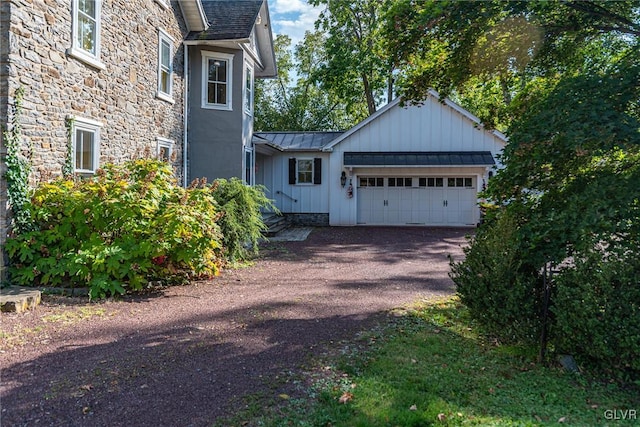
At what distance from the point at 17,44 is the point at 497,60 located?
7.07 metres

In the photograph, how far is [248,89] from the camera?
46.2ft

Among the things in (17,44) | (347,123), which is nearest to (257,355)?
(17,44)

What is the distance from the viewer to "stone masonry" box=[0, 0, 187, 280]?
6586 mm

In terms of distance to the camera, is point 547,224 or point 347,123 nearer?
point 547,224

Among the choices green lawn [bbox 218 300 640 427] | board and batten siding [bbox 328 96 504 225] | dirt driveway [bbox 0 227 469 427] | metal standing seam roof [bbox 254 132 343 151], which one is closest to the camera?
green lawn [bbox 218 300 640 427]

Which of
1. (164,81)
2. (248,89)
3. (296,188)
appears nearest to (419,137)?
(296,188)

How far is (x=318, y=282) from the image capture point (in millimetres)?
7699

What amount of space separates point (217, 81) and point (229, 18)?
2039 millimetres

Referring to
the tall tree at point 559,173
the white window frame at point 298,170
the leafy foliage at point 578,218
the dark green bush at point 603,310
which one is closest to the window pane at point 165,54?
the white window frame at point 298,170

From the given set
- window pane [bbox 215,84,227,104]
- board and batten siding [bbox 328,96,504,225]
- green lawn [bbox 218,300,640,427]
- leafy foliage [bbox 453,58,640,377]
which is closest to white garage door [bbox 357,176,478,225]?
board and batten siding [bbox 328,96,504,225]

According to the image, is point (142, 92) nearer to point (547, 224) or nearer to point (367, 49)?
point (547, 224)

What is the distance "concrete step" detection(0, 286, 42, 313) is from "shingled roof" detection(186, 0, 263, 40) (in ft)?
29.0

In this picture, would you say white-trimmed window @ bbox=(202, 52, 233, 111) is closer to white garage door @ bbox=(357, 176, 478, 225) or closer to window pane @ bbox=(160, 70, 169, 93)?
window pane @ bbox=(160, 70, 169, 93)

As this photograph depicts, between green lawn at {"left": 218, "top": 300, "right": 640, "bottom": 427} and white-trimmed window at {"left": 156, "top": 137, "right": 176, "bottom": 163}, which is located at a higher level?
white-trimmed window at {"left": 156, "top": 137, "right": 176, "bottom": 163}
